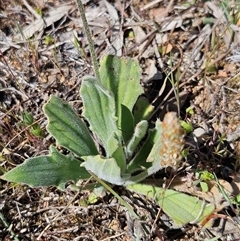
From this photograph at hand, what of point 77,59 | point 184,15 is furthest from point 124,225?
point 184,15

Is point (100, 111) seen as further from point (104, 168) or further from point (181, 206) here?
point (181, 206)

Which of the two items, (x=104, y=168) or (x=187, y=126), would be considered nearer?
(x=104, y=168)

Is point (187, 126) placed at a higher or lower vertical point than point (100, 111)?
lower

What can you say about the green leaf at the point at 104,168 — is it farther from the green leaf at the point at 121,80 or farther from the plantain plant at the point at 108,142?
the green leaf at the point at 121,80

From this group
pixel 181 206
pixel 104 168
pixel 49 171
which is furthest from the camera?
pixel 181 206

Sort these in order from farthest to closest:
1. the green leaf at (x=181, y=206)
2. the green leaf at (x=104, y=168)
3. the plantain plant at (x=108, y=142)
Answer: the green leaf at (x=181, y=206), the plantain plant at (x=108, y=142), the green leaf at (x=104, y=168)

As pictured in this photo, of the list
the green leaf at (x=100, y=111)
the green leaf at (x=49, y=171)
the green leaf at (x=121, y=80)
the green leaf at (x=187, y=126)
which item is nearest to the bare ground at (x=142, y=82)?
the green leaf at (x=187, y=126)

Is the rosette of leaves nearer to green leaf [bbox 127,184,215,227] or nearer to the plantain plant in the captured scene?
the plantain plant

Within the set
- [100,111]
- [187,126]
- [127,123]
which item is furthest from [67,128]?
[187,126]
